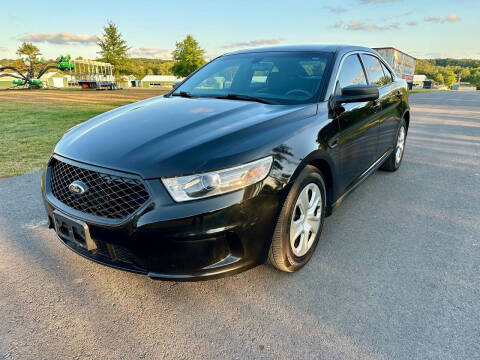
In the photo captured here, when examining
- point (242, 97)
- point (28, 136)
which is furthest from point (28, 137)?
point (242, 97)

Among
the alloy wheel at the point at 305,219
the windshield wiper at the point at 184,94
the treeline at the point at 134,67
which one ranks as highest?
the treeline at the point at 134,67

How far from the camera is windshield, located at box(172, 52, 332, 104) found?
2.97 metres

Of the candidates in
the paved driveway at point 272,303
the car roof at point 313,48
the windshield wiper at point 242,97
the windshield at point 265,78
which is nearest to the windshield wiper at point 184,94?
the windshield at point 265,78

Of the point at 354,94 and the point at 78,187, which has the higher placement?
the point at 354,94

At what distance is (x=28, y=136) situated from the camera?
7.52 m

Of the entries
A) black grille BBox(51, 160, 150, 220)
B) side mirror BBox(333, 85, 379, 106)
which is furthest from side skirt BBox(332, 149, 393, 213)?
black grille BBox(51, 160, 150, 220)

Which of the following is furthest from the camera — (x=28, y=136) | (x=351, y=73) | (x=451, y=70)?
(x=451, y=70)

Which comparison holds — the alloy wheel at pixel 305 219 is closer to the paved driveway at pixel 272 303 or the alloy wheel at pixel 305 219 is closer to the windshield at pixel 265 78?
the paved driveway at pixel 272 303

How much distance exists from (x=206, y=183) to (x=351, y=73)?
221 cm

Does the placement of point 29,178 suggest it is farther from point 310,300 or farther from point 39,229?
point 310,300

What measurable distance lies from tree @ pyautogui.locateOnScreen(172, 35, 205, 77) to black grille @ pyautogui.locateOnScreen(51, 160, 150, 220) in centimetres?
4835

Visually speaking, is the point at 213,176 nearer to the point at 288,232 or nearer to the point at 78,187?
the point at 288,232

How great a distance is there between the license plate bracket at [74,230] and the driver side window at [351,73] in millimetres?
2329

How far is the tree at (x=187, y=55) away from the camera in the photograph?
48094mm
